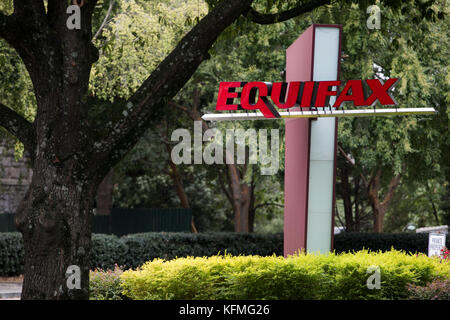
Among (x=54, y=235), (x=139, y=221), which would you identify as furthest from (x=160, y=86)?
(x=139, y=221)

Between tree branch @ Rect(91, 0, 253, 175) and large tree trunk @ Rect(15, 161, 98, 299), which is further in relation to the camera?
tree branch @ Rect(91, 0, 253, 175)

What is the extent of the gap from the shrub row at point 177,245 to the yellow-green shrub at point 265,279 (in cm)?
905

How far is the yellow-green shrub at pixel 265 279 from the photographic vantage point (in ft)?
26.7

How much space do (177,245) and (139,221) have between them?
709cm

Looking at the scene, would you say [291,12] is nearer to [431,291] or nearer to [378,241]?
[431,291]

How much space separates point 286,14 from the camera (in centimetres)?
835

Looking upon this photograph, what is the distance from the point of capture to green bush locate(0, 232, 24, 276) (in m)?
19.0

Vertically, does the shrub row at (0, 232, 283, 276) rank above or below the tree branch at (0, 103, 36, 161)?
below

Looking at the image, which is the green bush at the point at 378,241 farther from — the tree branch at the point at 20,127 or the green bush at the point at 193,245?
the tree branch at the point at 20,127

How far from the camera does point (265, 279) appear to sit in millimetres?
8164

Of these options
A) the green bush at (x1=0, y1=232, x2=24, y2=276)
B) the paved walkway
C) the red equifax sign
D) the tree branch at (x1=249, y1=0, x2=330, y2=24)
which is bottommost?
the paved walkway

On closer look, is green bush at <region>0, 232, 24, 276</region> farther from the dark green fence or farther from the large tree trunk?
the large tree trunk

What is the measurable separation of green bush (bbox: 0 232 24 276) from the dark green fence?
663cm

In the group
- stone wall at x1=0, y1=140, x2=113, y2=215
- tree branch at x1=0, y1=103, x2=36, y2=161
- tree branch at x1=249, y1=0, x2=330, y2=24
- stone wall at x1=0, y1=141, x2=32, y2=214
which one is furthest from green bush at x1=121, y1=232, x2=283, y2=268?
tree branch at x1=0, y1=103, x2=36, y2=161
